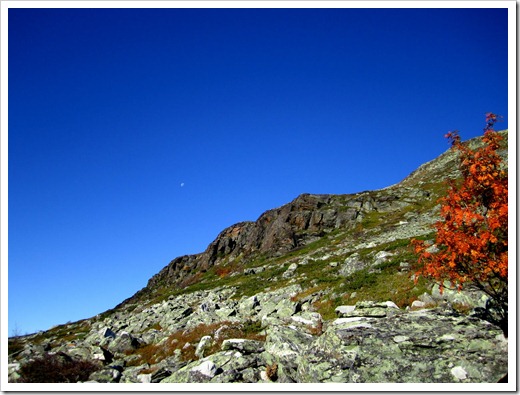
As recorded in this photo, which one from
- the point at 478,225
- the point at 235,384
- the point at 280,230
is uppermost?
the point at 280,230

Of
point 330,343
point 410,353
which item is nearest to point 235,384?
point 330,343

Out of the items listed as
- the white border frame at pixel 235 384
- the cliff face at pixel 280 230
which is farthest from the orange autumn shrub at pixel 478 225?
the cliff face at pixel 280 230

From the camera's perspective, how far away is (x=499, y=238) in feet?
33.1

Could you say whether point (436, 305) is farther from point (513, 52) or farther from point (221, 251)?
point (221, 251)

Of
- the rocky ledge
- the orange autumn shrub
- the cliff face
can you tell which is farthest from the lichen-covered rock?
the cliff face

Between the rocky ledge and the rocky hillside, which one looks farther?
the rocky hillside

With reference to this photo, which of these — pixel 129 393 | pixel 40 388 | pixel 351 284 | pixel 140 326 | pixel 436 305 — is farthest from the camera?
pixel 140 326

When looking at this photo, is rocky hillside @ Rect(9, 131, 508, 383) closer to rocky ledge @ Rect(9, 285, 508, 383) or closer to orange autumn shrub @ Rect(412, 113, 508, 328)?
rocky ledge @ Rect(9, 285, 508, 383)

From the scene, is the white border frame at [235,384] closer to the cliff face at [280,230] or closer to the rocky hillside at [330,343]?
the rocky hillside at [330,343]

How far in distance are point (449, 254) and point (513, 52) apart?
700 centimetres

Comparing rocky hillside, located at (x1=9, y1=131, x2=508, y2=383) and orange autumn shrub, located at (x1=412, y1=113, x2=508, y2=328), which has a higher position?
orange autumn shrub, located at (x1=412, y1=113, x2=508, y2=328)

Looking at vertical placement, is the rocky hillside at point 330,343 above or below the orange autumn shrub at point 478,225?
below

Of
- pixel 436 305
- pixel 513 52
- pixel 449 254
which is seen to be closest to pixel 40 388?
pixel 449 254

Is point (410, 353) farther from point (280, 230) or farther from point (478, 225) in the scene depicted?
point (280, 230)
